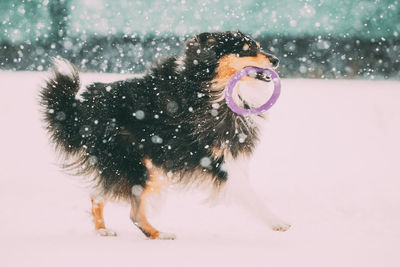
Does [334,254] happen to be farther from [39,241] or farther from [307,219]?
[39,241]

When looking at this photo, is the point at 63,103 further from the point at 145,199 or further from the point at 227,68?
the point at 227,68

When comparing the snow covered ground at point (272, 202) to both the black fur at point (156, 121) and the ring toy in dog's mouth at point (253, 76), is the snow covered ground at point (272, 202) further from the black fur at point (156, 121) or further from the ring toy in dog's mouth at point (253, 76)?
the ring toy in dog's mouth at point (253, 76)

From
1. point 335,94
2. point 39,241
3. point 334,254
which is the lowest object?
point 39,241

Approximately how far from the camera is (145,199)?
3.73 metres

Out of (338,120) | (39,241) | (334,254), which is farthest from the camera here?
(338,120)

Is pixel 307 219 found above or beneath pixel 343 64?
beneath

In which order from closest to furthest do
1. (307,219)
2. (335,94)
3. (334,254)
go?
(334,254)
(307,219)
(335,94)

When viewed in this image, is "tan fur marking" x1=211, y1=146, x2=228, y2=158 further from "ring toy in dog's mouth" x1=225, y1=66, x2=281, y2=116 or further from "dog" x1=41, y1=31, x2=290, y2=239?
"ring toy in dog's mouth" x1=225, y1=66, x2=281, y2=116

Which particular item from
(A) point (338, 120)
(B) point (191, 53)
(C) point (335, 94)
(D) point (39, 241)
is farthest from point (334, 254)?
(C) point (335, 94)

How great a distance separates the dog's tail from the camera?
12.7 feet

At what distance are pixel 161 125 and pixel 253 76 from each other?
895mm

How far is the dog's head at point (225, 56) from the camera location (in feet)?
12.0

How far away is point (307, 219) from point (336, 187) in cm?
128

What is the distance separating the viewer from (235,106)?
3.69m
